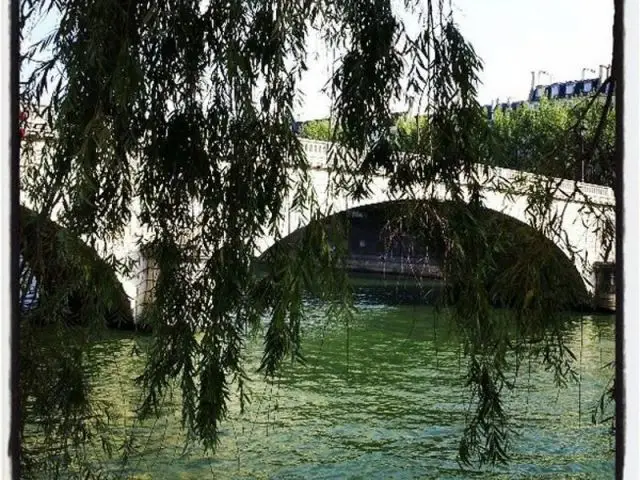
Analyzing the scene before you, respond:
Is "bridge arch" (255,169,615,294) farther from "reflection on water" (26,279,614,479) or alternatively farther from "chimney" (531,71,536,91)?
"reflection on water" (26,279,614,479)

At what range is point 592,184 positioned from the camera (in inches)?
36.1

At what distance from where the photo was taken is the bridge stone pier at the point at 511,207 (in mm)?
909

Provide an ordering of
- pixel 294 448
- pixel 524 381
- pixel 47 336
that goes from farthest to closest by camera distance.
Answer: pixel 524 381 < pixel 294 448 < pixel 47 336

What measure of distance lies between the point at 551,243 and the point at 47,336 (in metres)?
0.57

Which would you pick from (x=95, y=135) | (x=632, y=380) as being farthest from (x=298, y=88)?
(x=632, y=380)

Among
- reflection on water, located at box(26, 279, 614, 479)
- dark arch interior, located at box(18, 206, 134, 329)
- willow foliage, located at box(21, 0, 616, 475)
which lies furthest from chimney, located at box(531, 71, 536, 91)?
reflection on water, located at box(26, 279, 614, 479)

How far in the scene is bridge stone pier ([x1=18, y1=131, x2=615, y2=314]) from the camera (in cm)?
91

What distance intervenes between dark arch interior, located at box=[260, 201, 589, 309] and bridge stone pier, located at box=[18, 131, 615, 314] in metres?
0.01

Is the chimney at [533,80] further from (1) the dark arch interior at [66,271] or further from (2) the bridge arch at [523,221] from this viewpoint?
(1) the dark arch interior at [66,271]

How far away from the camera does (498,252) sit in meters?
1.00

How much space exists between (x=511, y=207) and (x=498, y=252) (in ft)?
0.23

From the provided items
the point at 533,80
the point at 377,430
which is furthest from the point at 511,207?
the point at 377,430

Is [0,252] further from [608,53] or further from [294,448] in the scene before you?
[294,448]

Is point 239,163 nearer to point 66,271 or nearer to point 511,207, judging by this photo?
point 66,271
